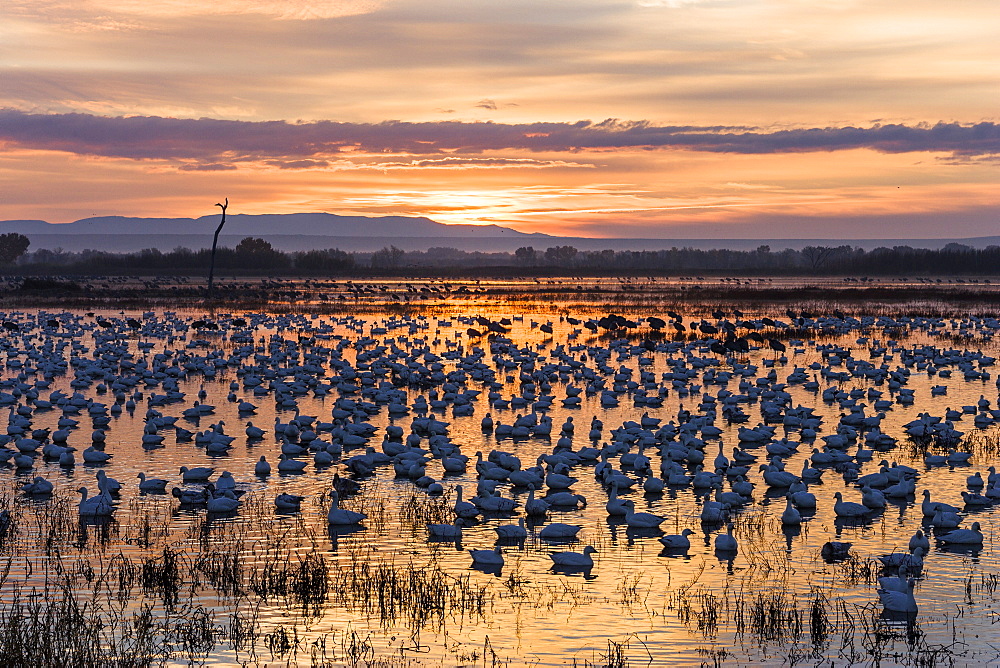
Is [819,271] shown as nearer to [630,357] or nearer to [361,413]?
[630,357]

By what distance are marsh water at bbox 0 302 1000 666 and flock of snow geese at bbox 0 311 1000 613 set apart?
156 millimetres

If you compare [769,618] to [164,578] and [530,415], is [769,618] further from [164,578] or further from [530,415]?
[530,415]

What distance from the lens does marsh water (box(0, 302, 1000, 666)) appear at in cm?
1028

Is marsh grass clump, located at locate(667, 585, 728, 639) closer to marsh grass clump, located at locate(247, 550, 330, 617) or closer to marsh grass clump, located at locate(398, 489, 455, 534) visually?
marsh grass clump, located at locate(247, 550, 330, 617)

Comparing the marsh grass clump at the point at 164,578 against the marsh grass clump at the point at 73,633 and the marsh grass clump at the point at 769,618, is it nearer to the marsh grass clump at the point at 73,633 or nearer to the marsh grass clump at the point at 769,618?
the marsh grass clump at the point at 73,633

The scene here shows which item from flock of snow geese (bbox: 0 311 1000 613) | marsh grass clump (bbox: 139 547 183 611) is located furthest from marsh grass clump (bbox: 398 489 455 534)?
marsh grass clump (bbox: 139 547 183 611)

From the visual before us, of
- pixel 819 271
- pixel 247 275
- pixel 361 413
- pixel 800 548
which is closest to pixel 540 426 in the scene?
pixel 361 413

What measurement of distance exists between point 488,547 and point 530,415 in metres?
8.60

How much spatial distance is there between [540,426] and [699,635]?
1116cm

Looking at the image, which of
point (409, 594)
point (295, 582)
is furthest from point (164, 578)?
point (409, 594)

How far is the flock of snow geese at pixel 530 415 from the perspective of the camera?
15.2 metres

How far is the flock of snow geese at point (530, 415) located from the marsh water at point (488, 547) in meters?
0.16

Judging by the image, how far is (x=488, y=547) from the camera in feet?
44.2

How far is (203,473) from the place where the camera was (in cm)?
1684
